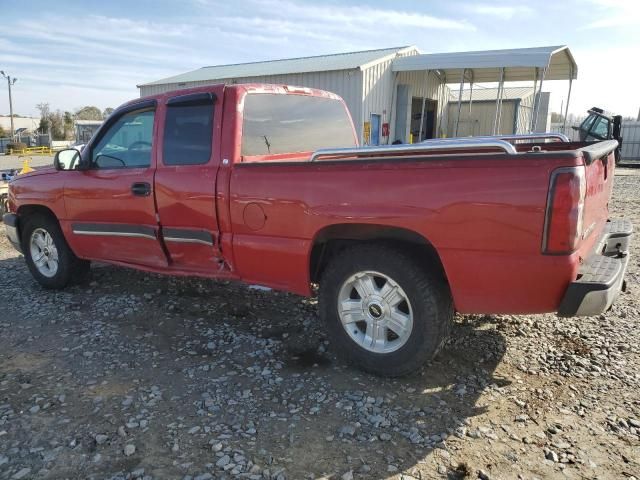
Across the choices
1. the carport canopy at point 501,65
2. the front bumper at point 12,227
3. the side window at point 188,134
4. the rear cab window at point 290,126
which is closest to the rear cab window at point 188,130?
the side window at point 188,134

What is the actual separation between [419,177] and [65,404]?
2598mm

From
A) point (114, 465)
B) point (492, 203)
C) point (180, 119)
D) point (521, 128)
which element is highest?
point (521, 128)

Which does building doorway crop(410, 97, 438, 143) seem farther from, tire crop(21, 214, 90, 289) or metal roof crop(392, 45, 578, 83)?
tire crop(21, 214, 90, 289)

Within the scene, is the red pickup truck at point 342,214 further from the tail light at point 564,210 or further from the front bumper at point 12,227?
the front bumper at point 12,227

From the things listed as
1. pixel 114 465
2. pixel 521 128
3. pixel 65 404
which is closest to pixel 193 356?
pixel 65 404

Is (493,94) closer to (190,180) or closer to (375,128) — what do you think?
(375,128)

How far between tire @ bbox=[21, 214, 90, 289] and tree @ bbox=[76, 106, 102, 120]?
8805 centimetres

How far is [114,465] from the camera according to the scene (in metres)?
2.55

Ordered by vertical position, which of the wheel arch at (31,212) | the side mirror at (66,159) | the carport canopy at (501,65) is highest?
the carport canopy at (501,65)

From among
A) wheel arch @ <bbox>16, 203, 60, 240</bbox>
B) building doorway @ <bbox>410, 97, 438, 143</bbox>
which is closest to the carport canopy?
building doorway @ <bbox>410, 97, 438, 143</bbox>

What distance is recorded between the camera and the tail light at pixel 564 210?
250 cm

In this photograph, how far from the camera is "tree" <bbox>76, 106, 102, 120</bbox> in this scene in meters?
85.0

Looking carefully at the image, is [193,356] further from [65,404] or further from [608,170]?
[608,170]

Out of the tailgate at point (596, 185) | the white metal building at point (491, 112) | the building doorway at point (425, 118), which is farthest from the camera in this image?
the white metal building at point (491, 112)
